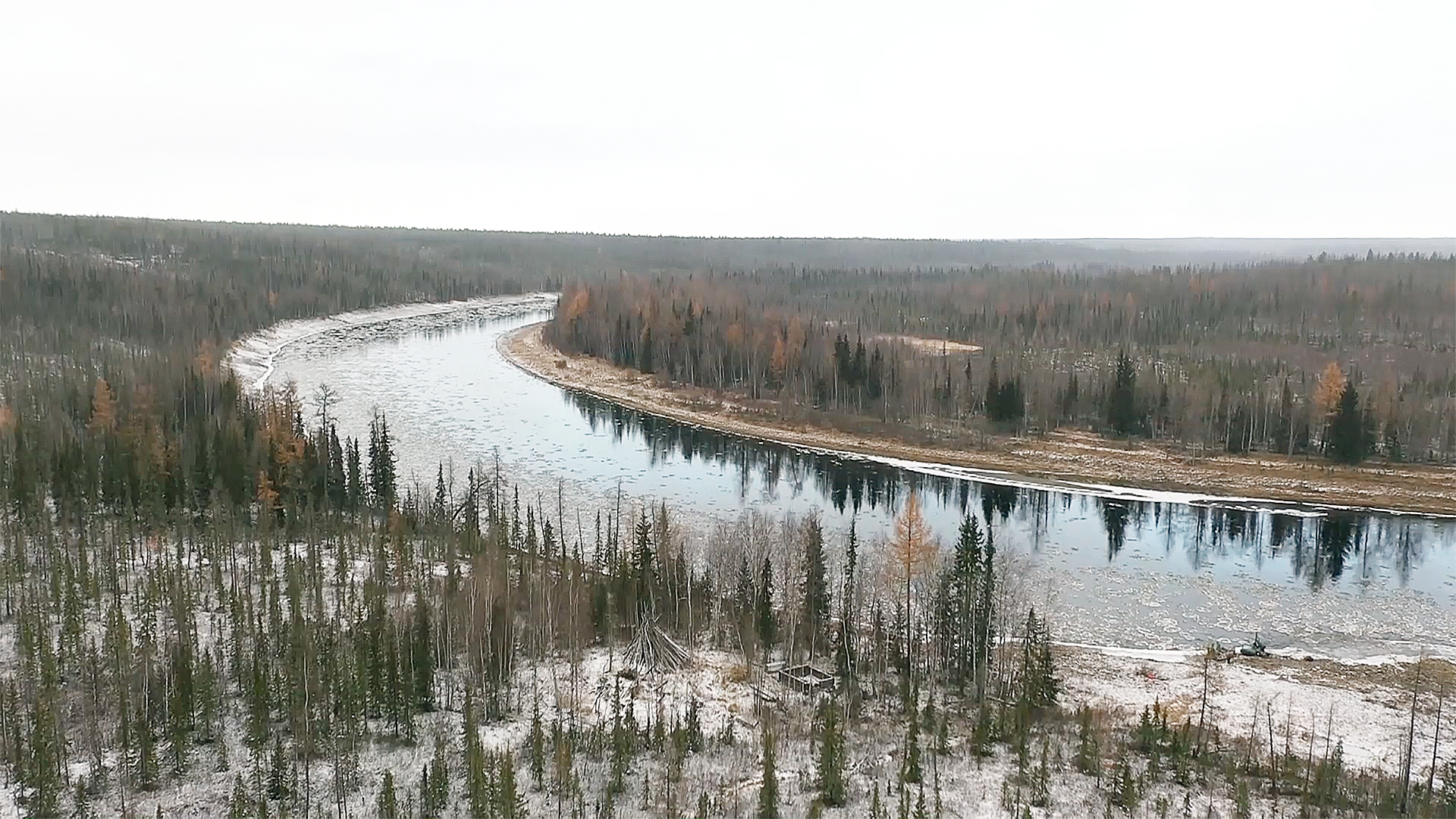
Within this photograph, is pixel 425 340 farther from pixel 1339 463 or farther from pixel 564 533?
pixel 1339 463

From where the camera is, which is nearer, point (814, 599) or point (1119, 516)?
point (814, 599)

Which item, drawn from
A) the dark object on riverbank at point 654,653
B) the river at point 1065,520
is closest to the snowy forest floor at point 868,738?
the dark object on riverbank at point 654,653

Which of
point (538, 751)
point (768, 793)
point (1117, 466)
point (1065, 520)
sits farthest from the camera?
point (1117, 466)

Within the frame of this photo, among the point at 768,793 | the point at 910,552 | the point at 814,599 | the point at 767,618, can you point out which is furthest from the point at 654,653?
the point at 910,552

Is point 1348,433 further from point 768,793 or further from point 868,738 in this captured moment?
point 768,793

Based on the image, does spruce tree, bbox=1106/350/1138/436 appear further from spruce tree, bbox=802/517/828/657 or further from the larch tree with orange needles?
spruce tree, bbox=802/517/828/657

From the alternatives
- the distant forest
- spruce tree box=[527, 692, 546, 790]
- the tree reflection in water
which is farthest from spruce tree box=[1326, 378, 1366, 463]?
spruce tree box=[527, 692, 546, 790]
